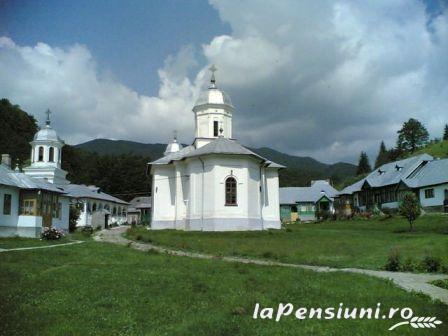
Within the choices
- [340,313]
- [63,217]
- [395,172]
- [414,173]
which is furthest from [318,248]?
[395,172]

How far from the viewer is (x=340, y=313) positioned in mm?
8477

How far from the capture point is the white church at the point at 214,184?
31.9m

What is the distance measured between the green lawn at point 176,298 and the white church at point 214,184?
1659 centimetres

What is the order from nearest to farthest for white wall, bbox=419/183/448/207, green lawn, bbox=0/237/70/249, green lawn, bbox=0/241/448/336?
green lawn, bbox=0/241/448/336 < green lawn, bbox=0/237/70/249 < white wall, bbox=419/183/448/207

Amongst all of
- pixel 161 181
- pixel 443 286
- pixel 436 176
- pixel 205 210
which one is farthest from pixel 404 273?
pixel 436 176

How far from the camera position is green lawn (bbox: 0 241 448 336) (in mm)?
7695

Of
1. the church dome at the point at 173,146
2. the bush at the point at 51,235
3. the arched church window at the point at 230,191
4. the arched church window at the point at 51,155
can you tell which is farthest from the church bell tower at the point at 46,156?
the arched church window at the point at 230,191

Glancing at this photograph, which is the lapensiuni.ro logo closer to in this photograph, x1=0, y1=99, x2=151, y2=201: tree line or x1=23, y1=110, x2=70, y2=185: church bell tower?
x1=23, y1=110, x2=70, y2=185: church bell tower

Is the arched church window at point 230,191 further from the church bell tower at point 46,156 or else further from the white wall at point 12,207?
the church bell tower at point 46,156

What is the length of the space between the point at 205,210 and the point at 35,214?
10998mm

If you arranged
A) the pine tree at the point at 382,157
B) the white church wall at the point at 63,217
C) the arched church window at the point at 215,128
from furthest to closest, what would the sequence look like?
the pine tree at the point at 382,157 → the arched church window at the point at 215,128 → the white church wall at the point at 63,217

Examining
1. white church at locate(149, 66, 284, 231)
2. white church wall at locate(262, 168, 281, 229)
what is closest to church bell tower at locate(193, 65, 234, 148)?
white church at locate(149, 66, 284, 231)

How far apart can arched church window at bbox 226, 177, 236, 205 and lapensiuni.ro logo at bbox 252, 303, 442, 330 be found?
75.7ft

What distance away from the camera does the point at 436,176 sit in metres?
46.8
